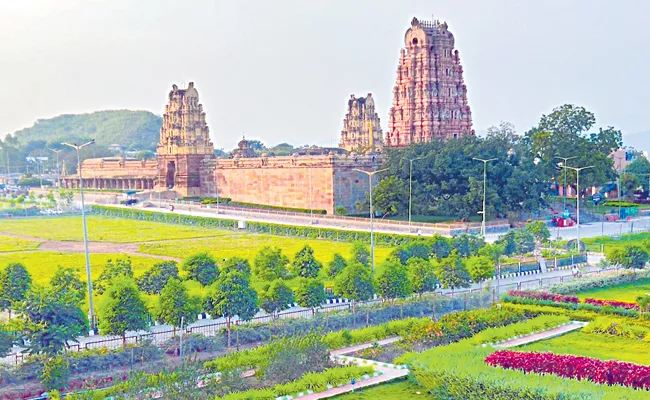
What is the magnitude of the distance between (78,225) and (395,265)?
1627 inches

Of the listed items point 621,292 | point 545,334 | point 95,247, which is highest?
point 95,247

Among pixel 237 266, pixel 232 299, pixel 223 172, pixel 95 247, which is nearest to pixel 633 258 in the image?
pixel 237 266

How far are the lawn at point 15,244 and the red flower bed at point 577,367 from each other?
35.7 m

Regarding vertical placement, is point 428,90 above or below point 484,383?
above

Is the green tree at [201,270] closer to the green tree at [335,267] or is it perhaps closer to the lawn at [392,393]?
the green tree at [335,267]

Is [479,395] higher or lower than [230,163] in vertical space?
lower

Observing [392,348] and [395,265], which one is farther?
[395,265]

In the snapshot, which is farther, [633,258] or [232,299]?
[633,258]

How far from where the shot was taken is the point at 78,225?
218 feet

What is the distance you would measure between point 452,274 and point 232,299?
9937 millimetres

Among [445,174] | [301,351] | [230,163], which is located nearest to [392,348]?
[301,351]

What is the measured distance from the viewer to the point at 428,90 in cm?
6738

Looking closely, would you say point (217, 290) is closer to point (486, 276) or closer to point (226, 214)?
point (486, 276)

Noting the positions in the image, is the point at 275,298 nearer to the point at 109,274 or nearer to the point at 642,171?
the point at 109,274
